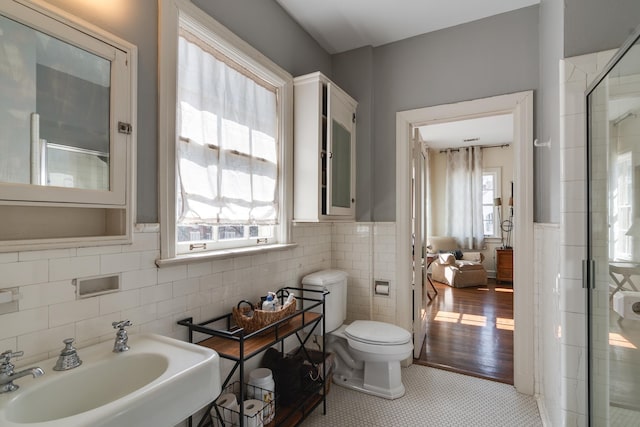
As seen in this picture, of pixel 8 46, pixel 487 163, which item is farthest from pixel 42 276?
pixel 487 163

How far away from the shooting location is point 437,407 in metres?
2.15

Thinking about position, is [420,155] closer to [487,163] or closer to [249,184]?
[249,184]

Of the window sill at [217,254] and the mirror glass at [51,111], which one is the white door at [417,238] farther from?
the mirror glass at [51,111]

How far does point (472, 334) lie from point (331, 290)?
6.46 ft

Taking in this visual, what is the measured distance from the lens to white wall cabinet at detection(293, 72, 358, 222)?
7.54ft

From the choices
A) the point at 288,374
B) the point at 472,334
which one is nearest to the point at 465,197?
the point at 472,334

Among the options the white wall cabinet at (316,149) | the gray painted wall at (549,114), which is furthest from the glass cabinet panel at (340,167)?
the gray painted wall at (549,114)

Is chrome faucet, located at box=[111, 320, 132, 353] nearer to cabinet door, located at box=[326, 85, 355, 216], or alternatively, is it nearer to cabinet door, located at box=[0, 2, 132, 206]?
cabinet door, located at box=[0, 2, 132, 206]

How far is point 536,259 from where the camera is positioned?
7.41ft

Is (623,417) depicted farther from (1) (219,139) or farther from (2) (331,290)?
(1) (219,139)

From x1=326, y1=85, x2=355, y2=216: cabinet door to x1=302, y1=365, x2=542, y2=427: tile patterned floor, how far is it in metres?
1.34

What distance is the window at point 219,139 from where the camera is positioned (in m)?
1.51

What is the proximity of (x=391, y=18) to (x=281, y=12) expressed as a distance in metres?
0.85

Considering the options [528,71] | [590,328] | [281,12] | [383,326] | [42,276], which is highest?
[281,12]
